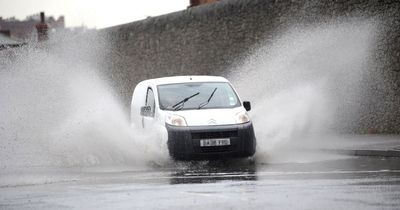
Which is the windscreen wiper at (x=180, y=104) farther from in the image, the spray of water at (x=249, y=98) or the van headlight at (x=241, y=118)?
the van headlight at (x=241, y=118)

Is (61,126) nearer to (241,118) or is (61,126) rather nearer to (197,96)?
(197,96)

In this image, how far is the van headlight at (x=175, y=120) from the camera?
58.7 feet

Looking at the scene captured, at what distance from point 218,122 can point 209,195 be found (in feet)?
19.6

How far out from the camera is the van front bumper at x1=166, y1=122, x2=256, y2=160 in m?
17.6

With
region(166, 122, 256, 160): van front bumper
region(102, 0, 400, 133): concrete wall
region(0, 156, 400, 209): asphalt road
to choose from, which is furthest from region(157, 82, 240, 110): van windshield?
region(102, 0, 400, 133): concrete wall

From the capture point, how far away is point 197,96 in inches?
753

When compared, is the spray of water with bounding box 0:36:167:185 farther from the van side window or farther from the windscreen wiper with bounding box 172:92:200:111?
the windscreen wiper with bounding box 172:92:200:111

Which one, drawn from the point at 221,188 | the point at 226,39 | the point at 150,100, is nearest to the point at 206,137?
the point at 150,100

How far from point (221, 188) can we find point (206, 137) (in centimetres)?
483

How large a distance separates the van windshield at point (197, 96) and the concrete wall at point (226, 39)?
5.48 meters

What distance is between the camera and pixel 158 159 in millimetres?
18266

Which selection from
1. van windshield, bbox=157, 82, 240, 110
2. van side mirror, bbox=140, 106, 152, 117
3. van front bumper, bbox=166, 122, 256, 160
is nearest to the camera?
van front bumper, bbox=166, 122, 256, 160

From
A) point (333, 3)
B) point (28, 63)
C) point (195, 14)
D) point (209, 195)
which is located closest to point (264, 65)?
point (333, 3)

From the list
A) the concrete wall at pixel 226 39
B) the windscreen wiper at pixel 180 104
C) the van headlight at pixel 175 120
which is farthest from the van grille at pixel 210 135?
the concrete wall at pixel 226 39
